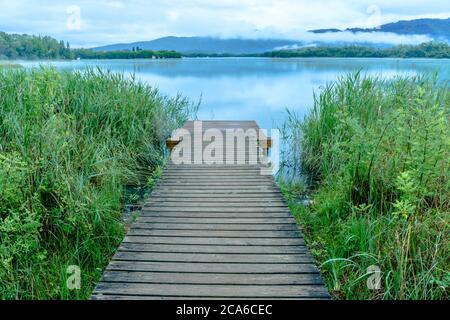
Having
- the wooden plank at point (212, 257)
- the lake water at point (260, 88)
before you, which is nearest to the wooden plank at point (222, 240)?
the wooden plank at point (212, 257)

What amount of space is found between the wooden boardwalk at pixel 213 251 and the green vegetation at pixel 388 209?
0.34m

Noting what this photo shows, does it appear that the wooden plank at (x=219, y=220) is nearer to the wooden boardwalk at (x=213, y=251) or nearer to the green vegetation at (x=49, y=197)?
the wooden boardwalk at (x=213, y=251)

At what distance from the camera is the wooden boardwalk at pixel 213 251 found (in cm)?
225

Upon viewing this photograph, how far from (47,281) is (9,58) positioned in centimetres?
488

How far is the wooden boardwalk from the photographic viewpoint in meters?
2.25

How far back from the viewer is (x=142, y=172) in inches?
209

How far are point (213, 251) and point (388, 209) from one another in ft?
4.89

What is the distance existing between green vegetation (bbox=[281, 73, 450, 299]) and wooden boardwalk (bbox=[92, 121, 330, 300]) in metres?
0.34

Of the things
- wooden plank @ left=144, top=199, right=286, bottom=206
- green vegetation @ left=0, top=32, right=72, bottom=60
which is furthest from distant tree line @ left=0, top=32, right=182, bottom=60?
wooden plank @ left=144, top=199, right=286, bottom=206

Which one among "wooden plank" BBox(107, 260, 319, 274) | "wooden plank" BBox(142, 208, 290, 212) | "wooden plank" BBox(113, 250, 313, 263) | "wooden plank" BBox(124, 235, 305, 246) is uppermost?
"wooden plank" BBox(142, 208, 290, 212)

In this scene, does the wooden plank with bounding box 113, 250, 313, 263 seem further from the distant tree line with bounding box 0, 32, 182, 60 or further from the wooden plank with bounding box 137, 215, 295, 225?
the distant tree line with bounding box 0, 32, 182, 60
